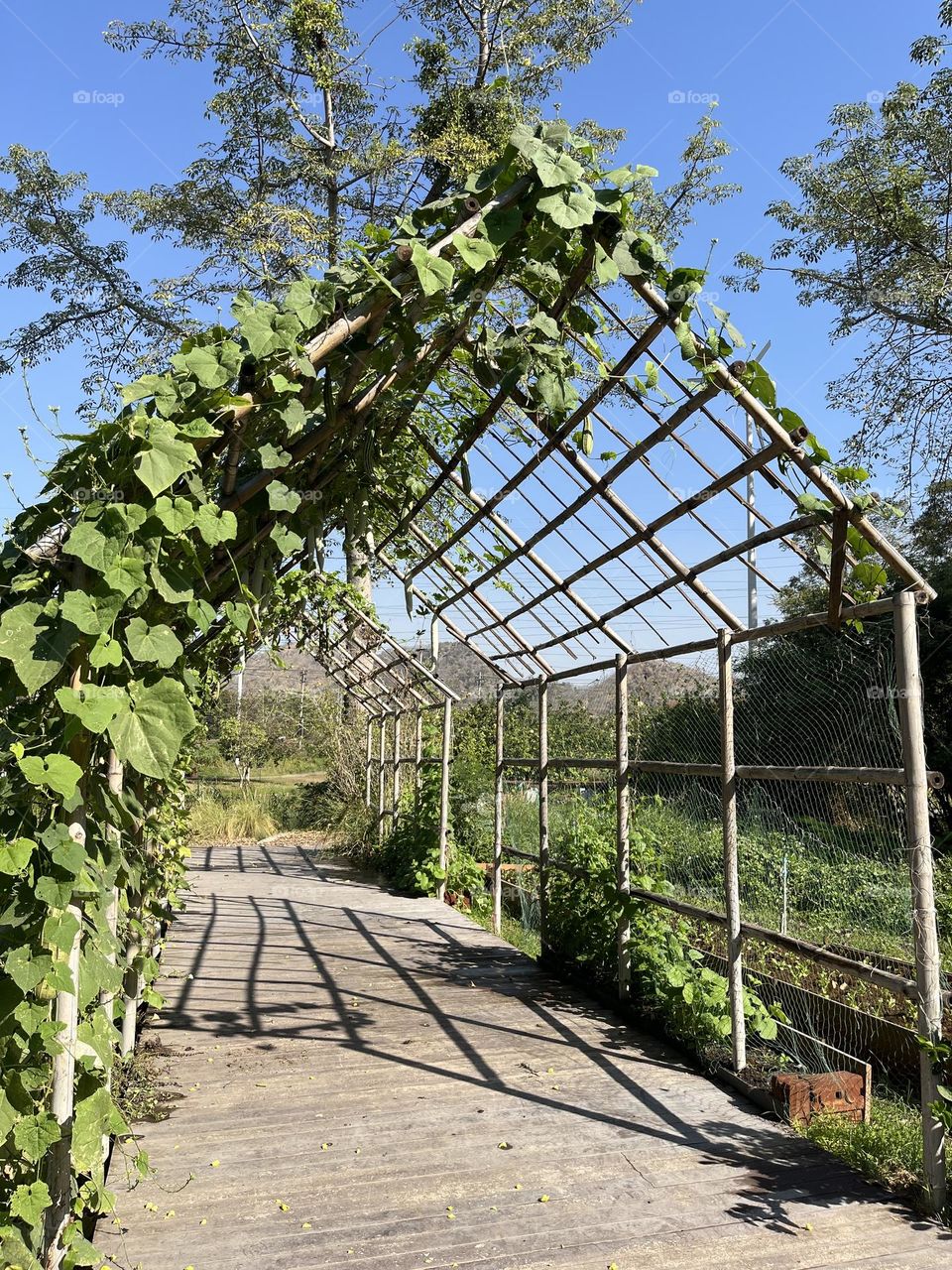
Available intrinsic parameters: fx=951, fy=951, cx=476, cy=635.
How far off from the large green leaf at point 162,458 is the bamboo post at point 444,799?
7285 millimetres

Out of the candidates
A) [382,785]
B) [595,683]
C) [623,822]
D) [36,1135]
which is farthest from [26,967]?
[382,785]

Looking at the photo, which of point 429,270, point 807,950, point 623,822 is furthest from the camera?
point 623,822

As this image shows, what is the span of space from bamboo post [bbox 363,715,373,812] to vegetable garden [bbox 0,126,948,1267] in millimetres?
6770

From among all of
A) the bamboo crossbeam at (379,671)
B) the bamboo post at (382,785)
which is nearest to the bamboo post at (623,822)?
the bamboo crossbeam at (379,671)

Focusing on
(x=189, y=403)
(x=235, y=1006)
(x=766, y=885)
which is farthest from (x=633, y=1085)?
(x=189, y=403)

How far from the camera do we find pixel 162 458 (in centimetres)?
207

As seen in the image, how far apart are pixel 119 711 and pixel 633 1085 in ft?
9.64

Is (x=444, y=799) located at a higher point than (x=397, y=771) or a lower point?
lower

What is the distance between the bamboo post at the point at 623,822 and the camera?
499cm

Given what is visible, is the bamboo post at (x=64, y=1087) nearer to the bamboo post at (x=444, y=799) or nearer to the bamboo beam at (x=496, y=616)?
the bamboo beam at (x=496, y=616)

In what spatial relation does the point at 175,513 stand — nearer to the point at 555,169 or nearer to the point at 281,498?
the point at 281,498

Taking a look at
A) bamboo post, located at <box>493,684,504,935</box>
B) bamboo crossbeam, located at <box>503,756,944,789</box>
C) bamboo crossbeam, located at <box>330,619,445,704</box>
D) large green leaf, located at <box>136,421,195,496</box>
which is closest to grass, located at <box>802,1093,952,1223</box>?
bamboo crossbeam, located at <box>503,756,944,789</box>

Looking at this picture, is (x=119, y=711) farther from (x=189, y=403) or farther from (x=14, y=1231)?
(x=14, y=1231)

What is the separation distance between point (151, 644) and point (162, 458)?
0.41 m
